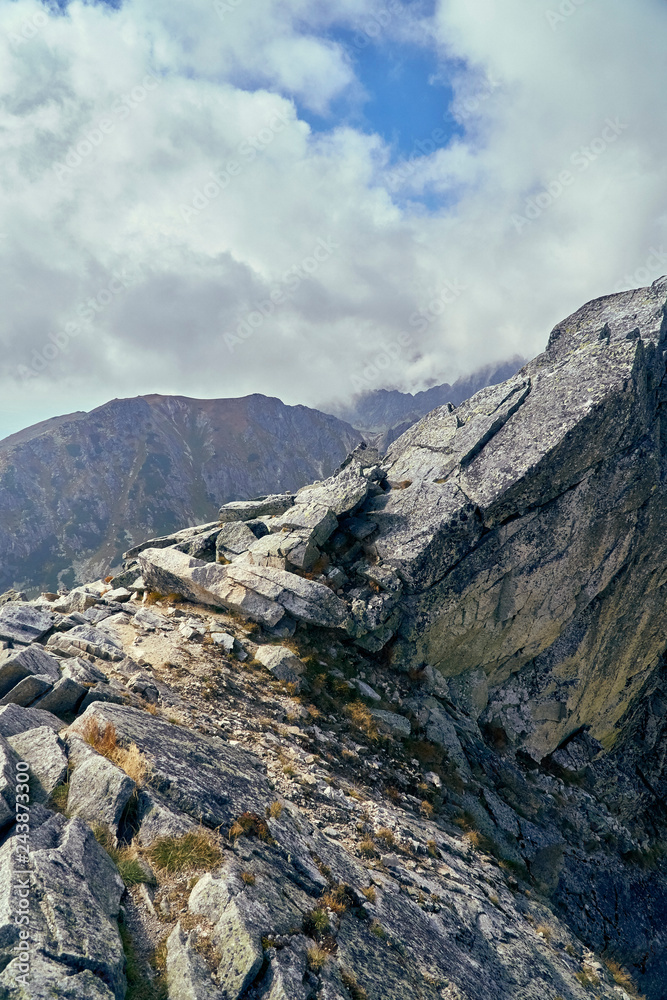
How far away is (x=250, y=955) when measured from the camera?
7832mm

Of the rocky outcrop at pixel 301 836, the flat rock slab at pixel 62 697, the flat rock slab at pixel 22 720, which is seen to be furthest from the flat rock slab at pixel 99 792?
the flat rock slab at pixel 62 697

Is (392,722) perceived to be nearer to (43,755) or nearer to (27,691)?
(43,755)

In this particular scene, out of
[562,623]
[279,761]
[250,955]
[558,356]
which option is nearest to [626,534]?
[562,623]

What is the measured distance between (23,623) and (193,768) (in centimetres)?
1032

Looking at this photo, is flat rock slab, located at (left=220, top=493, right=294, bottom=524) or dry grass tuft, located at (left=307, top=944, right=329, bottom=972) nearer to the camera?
dry grass tuft, located at (left=307, top=944, right=329, bottom=972)

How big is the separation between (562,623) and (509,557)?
5.78 meters

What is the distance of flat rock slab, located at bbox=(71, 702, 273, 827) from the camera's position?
1070 cm

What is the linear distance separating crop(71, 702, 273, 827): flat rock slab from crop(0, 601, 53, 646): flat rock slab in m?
6.17

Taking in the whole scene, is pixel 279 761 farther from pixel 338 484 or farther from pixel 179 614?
pixel 338 484

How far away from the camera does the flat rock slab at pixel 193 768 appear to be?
10.7 meters

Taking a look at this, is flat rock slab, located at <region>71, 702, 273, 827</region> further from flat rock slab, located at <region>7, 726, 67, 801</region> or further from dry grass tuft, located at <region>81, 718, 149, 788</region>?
flat rock slab, located at <region>7, 726, 67, 801</region>

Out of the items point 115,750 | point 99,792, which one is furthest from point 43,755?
point 99,792

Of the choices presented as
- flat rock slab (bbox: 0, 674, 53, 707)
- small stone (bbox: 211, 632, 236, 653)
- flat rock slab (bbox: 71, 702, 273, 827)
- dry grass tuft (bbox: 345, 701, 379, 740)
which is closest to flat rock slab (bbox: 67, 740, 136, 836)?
flat rock slab (bbox: 71, 702, 273, 827)

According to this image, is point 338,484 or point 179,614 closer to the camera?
point 179,614
